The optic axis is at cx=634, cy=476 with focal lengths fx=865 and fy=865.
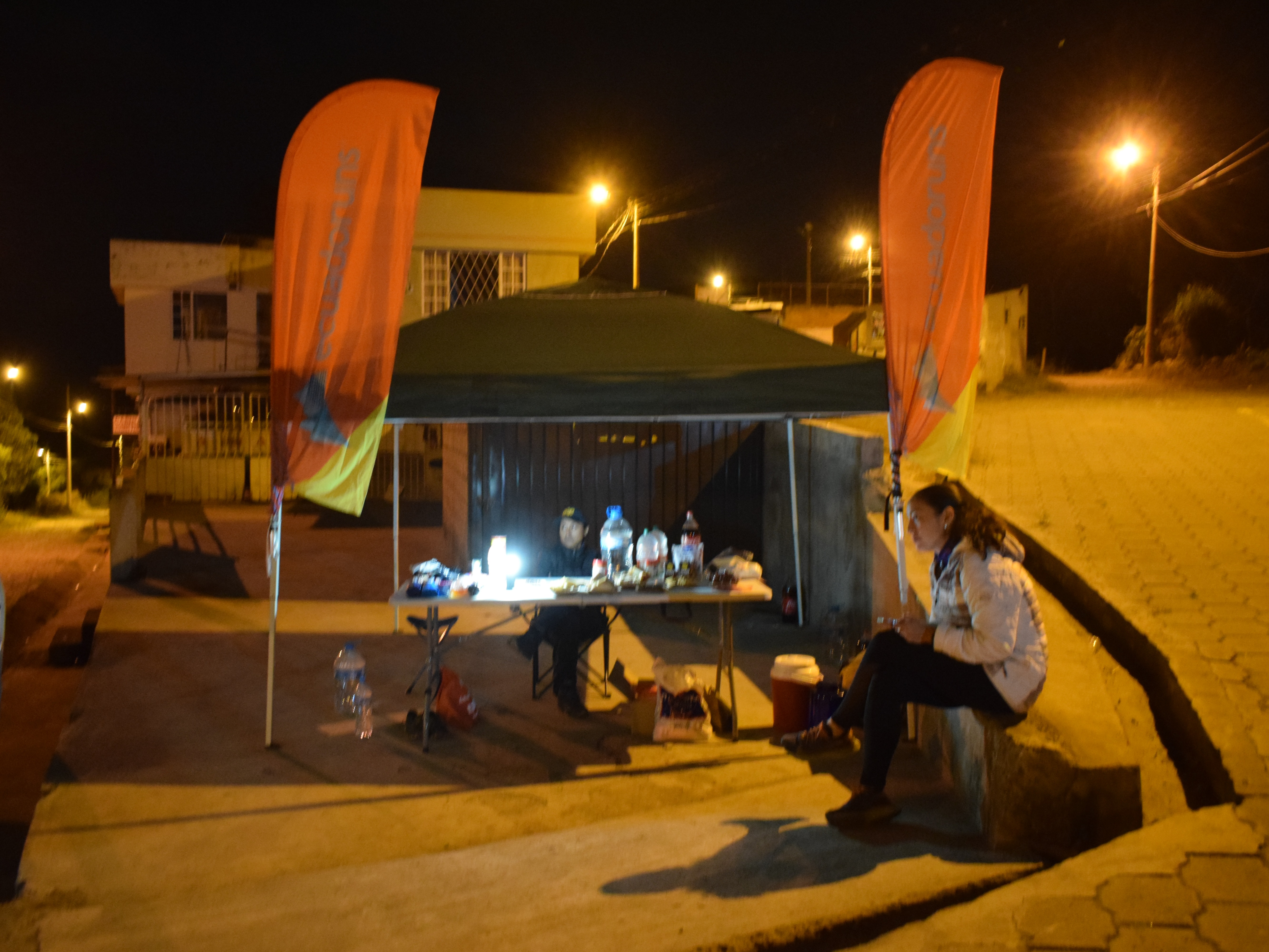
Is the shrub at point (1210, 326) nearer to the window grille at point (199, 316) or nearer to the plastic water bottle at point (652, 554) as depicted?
the plastic water bottle at point (652, 554)

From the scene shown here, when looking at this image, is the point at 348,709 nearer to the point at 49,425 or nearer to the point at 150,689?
the point at 150,689

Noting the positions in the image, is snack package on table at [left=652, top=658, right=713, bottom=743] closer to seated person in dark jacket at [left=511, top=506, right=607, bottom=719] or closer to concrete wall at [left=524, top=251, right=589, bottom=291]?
seated person in dark jacket at [left=511, top=506, right=607, bottom=719]

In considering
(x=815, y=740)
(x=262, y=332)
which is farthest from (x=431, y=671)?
(x=262, y=332)

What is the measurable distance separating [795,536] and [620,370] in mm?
2747

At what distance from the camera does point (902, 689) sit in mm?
3549

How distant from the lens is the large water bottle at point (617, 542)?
5.78m

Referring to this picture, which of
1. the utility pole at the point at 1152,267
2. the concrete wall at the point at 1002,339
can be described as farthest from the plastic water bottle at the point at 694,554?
the utility pole at the point at 1152,267

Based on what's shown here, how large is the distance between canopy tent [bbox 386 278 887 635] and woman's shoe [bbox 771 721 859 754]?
197cm

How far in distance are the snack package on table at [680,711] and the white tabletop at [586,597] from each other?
19.3 inches

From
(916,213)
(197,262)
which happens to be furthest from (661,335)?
(197,262)

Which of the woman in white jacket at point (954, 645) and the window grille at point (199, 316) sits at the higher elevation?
the window grille at point (199, 316)

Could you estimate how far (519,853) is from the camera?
3404 mm

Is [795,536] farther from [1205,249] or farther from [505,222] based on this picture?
[1205,249]

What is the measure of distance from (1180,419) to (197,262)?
24462 mm
